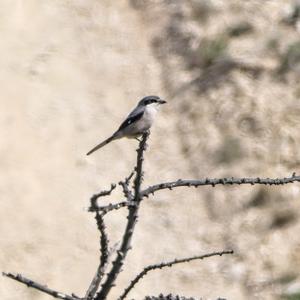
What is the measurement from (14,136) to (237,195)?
284 inches

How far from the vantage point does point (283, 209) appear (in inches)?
846

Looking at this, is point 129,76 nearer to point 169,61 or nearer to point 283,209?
point 169,61

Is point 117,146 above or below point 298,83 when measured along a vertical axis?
below

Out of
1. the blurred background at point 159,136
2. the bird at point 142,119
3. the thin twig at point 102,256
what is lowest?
the thin twig at point 102,256

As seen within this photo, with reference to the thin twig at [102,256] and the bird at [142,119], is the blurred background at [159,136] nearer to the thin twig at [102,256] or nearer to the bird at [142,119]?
the bird at [142,119]

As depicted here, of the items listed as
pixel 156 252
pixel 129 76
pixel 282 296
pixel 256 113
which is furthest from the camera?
pixel 129 76

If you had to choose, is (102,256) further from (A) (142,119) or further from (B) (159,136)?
(B) (159,136)

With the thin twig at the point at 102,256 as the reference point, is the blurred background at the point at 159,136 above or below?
above

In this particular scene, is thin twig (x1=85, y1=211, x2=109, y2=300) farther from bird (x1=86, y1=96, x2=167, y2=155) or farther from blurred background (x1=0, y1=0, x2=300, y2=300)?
blurred background (x1=0, y1=0, x2=300, y2=300)

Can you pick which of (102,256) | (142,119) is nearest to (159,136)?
(142,119)

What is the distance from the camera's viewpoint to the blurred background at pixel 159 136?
20.9 meters

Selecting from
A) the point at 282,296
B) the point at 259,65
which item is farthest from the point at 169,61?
the point at 282,296

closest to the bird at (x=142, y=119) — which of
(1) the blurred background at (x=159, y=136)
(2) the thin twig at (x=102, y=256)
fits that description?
(1) the blurred background at (x=159, y=136)

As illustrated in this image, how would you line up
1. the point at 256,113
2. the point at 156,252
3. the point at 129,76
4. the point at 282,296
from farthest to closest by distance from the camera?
the point at 129,76
the point at 256,113
the point at 156,252
the point at 282,296
